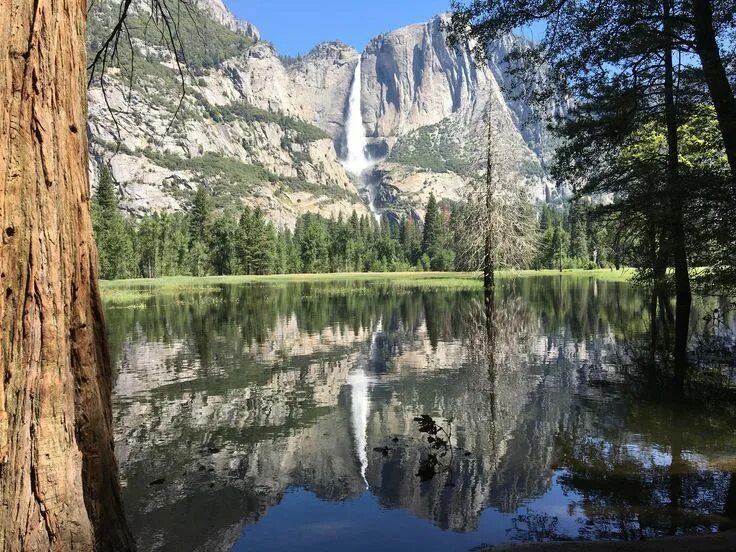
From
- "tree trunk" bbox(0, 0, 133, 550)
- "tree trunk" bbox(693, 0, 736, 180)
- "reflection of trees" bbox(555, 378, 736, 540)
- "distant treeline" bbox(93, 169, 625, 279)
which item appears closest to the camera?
"tree trunk" bbox(0, 0, 133, 550)

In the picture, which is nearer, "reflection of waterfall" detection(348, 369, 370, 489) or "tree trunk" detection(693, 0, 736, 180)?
"reflection of waterfall" detection(348, 369, 370, 489)

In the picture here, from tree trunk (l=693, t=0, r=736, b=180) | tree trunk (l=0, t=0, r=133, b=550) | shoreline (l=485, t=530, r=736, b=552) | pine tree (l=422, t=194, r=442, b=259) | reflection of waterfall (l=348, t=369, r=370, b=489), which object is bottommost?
reflection of waterfall (l=348, t=369, r=370, b=489)

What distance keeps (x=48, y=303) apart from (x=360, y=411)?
26.5 ft

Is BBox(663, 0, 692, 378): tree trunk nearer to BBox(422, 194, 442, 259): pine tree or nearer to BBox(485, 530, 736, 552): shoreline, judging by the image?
BBox(485, 530, 736, 552): shoreline

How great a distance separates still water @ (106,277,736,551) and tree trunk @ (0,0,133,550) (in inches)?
109

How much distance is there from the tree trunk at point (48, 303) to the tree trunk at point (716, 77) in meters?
9.83

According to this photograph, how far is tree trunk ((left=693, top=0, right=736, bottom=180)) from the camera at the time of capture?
911cm

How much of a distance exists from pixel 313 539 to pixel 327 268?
10715cm

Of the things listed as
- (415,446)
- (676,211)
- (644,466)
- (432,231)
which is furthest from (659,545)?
(432,231)

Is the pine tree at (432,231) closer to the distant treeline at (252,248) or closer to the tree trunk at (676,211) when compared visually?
the distant treeline at (252,248)

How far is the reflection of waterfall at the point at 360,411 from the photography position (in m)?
8.34

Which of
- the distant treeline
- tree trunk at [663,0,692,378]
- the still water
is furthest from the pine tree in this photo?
tree trunk at [663,0,692,378]

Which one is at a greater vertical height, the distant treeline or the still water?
the distant treeline

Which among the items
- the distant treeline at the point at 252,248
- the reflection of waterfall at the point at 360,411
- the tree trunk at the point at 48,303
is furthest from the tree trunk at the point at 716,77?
the distant treeline at the point at 252,248
